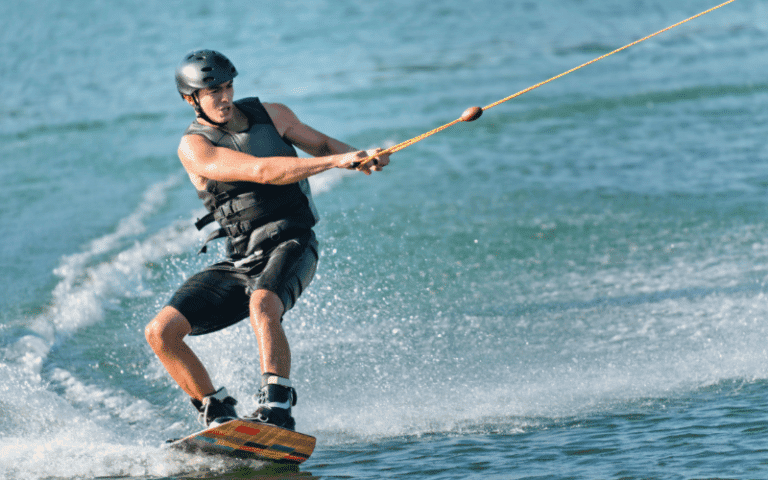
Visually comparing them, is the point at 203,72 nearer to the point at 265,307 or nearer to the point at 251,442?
the point at 265,307

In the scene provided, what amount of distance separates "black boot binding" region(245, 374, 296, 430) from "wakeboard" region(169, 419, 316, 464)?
4 cm

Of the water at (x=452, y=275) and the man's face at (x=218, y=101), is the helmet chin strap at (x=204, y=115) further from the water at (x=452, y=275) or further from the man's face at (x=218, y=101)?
the water at (x=452, y=275)

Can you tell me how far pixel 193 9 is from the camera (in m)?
22.3

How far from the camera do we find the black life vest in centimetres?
412

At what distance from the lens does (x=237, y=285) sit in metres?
4.10

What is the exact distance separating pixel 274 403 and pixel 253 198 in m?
1.00

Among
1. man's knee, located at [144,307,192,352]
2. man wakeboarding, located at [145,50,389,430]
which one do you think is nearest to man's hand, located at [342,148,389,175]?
man wakeboarding, located at [145,50,389,430]

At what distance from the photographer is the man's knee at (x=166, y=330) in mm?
3854

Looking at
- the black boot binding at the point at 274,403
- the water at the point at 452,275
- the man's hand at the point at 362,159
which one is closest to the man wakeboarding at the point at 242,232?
the black boot binding at the point at 274,403

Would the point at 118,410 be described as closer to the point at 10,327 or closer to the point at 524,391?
the point at 10,327

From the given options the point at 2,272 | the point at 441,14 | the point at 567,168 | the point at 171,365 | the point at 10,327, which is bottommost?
the point at 171,365

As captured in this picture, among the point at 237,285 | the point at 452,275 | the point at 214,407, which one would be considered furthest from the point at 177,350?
the point at 452,275

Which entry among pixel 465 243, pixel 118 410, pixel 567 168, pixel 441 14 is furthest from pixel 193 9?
pixel 118 410

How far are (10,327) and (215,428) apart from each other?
10.6 ft
